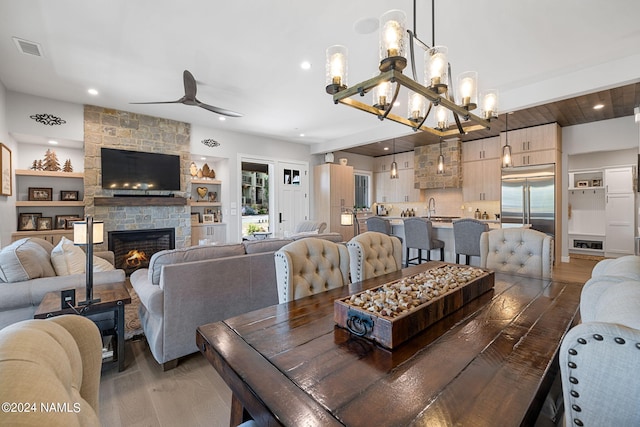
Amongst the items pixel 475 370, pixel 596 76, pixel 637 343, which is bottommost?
pixel 475 370

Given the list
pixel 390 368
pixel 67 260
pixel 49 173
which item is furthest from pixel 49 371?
pixel 49 173

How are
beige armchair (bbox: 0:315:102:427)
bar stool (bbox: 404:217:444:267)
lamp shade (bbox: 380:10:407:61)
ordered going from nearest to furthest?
beige armchair (bbox: 0:315:102:427), lamp shade (bbox: 380:10:407:61), bar stool (bbox: 404:217:444:267)

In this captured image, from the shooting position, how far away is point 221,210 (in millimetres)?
6348

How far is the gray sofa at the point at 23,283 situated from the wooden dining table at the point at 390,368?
191 centimetres

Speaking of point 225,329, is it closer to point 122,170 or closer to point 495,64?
point 495,64

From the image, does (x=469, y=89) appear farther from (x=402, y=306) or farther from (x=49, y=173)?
(x=49, y=173)

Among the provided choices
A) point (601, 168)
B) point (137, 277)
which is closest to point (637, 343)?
point (137, 277)

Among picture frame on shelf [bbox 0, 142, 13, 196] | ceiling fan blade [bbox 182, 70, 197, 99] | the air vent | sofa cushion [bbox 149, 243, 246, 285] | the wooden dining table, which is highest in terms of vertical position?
the air vent

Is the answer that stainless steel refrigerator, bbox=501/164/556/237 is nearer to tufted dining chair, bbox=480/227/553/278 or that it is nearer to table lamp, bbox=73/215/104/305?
tufted dining chair, bbox=480/227/553/278

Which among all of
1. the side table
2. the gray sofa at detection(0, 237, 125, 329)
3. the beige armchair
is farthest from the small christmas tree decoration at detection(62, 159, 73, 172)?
the beige armchair

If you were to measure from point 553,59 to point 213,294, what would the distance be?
433 cm

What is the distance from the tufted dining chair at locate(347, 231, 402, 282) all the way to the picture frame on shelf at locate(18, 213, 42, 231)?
5254 mm

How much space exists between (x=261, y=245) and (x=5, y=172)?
3791 mm

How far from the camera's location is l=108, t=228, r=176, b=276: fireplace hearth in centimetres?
503
